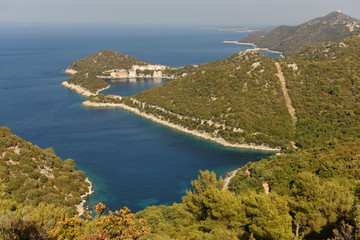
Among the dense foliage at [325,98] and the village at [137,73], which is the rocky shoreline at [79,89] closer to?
the village at [137,73]

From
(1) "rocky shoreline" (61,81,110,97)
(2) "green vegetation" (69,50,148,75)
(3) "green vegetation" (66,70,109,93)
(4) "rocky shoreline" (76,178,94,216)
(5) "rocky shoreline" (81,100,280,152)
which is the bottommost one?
(4) "rocky shoreline" (76,178,94,216)

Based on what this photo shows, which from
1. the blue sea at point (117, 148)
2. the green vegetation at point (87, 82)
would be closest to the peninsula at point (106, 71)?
the green vegetation at point (87, 82)

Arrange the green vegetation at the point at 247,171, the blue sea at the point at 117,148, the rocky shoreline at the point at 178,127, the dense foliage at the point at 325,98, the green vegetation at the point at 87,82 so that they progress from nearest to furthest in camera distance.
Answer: the green vegetation at the point at 247,171 < the blue sea at the point at 117,148 < the dense foliage at the point at 325,98 < the rocky shoreline at the point at 178,127 < the green vegetation at the point at 87,82

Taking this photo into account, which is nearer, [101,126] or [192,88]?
[101,126]

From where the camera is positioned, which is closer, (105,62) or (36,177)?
(36,177)

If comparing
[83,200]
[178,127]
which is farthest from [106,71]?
[83,200]

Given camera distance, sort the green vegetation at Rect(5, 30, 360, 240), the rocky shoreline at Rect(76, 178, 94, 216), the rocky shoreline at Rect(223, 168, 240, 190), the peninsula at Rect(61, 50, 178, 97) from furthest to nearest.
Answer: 1. the peninsula at Rect(61, 50, 178, 97)
2. the rocky shoreline at Rect(223, 168, 240, 190)
3. the rocky shoreline at Rect(76, 178, 94, 216)
4. the green vegetation at Rect(5, 30, 360, 240)

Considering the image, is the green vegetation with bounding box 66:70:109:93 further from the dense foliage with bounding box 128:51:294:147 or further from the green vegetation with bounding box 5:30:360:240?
the dense foliage with bounding box 128:51:294:147

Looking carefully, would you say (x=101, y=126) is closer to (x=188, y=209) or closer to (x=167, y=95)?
(x=167, y=95)

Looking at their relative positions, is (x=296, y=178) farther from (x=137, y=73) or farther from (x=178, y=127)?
(x=137, y=73)

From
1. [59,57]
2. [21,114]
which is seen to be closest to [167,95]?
[21,114]

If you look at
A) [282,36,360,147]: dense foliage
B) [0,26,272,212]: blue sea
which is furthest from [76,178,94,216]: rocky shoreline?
[282,36,360,147]: dense foliage
